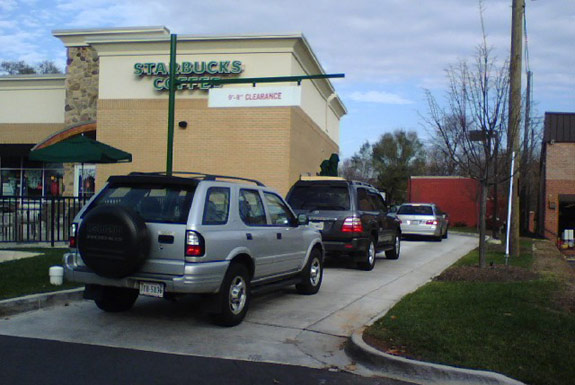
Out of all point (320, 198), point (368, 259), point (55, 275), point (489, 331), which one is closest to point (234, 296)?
point (489, 331)

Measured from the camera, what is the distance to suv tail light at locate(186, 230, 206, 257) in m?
6.58

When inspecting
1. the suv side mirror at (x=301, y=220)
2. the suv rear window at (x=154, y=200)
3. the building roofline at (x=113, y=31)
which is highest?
the building roofline at (x=113, y=31)

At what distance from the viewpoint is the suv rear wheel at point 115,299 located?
7.76 m

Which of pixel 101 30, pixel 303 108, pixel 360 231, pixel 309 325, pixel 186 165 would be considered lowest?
pixel 309 325

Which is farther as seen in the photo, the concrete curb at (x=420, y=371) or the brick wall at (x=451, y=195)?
the brick wall at (x=451, y=195)

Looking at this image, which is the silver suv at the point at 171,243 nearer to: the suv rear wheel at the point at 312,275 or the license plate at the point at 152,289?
the license plate at the point at 152,289

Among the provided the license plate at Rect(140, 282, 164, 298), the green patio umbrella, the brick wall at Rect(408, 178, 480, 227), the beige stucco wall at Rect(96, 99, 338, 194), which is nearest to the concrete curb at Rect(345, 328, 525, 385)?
the license plate at Rect(140, 282, 164, 298)

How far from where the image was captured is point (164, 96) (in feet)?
77.2

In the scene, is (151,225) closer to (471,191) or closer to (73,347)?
(73,347)

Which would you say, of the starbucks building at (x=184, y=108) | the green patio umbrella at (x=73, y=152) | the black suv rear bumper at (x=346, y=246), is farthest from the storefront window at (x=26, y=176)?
the black suv rear bumper at (x=346, y=246)

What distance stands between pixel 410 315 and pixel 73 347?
13.3 feet

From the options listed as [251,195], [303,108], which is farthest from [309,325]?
[303,108]

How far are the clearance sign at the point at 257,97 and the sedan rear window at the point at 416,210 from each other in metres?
10.9

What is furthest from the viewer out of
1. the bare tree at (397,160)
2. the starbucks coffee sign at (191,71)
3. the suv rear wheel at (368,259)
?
the bare tree at (397,160)
